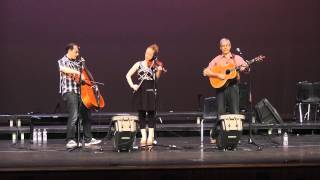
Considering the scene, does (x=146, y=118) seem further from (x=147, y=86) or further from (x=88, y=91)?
(x=88, y=91)

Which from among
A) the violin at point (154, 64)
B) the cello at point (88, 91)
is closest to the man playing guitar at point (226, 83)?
the violin at point (154, 64)

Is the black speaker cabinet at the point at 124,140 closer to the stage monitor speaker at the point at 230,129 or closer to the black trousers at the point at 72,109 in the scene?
the black trousers at the point at 72,109

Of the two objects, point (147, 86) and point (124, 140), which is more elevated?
point (147, 86)

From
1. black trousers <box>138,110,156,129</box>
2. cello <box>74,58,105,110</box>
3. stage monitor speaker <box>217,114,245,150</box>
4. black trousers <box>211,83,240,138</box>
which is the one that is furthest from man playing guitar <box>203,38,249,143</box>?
cello <box>74,58,105,110</box>

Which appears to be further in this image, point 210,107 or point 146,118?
point 210,107

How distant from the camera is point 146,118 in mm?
9500

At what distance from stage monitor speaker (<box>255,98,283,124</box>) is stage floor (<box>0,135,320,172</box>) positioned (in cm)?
81

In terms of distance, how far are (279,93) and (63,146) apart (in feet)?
17.7

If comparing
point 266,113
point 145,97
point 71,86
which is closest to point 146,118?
point 145,97

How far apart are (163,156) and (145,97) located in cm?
142

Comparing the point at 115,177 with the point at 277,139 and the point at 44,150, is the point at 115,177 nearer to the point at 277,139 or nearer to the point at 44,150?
the point at 44,150

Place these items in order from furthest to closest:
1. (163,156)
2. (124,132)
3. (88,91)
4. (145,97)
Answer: (88,91) → (145,97) → (124,132) → (163,156)

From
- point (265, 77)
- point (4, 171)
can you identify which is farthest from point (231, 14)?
point (4, 171)

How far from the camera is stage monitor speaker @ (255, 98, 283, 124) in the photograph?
37.2ft
